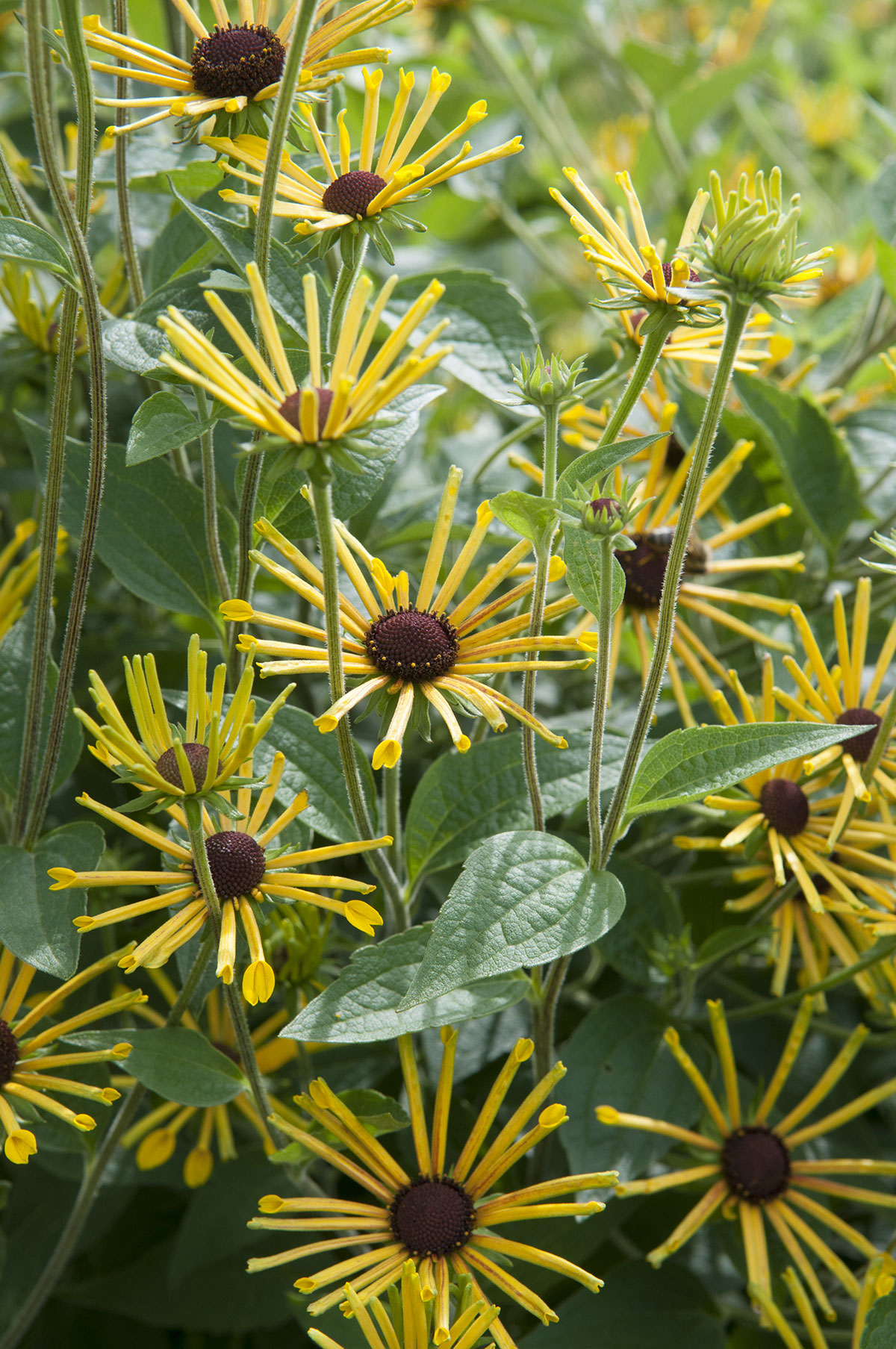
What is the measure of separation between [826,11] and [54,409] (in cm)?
169

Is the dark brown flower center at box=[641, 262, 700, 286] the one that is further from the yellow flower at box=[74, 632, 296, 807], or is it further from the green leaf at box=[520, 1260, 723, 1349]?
the green leaf at box=[520, 1260, 723, 1349]

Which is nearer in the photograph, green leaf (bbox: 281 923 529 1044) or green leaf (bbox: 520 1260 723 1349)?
green leaf (bbox: 281 923 529 1044)

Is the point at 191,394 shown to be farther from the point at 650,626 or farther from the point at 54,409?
the point at 650,626

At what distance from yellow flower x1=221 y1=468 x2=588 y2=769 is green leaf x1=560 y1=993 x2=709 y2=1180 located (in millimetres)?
193

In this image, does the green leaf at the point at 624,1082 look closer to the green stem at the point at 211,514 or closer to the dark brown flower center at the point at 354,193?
the green stem at the point at 211,514

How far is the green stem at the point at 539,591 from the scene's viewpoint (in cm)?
45

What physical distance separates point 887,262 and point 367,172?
13.8 inches

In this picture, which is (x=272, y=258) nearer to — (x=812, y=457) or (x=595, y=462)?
(x=595, y=462)

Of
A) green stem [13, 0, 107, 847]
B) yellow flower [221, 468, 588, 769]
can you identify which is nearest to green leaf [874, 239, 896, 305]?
yellow flower [221, 468, 588, 769]

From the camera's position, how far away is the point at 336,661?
1.41 ft

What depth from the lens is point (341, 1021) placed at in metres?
0.45

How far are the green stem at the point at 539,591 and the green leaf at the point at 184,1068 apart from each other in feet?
0.56

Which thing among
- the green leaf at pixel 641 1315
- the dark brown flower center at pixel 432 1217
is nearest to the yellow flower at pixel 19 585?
the dark brown flower center at pixel 432 1217

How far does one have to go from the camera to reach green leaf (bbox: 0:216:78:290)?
1.43 ft
